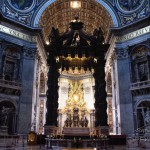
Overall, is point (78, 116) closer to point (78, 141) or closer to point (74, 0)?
point (74, 0)

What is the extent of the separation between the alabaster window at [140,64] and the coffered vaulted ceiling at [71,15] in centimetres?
360

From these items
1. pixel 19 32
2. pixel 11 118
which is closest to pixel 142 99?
pixel 11 118

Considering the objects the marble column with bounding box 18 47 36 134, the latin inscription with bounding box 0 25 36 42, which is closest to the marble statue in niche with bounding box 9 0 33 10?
the latin inscription with bounding box 0 25 36 42

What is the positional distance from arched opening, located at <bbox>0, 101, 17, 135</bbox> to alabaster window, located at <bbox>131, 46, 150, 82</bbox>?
909 cm

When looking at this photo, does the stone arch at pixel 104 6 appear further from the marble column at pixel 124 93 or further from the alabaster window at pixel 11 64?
the alabaster window at pixel 11 64

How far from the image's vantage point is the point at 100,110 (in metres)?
9.94

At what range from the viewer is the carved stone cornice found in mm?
16131

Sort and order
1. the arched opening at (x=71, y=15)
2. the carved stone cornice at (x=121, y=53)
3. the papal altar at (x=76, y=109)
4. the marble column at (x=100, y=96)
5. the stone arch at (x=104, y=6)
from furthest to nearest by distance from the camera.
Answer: the papal altar at (x=76, y=109), the arched opening at (x=71, y=15), the stone arch at (x=104, y=6), the carved stone cornice at (x=121, y=53), the marble column at (x=100, y=96)

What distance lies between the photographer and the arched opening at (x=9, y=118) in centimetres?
1339

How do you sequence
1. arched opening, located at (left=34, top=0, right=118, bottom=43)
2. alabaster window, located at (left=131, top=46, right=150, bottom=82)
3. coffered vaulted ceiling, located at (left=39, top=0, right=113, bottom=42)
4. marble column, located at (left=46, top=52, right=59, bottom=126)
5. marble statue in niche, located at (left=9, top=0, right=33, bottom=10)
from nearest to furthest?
marble column, located at (left=46, top=52, right=59, bottom=126)
alabaster window, located at (left=131, top=46, right=150, bottom=82)
marble statue in niche, located at (left=9, top=0, right=33, bottom=10)
arched opening, located at (left=34, top=0, right=118, bottom=43)
coffered vaulted ceiling, located at (left=39, top=0, right=113, bottom=42)

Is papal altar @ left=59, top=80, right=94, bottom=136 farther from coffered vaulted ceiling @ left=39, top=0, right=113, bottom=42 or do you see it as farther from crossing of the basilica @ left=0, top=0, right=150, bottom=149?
coffered vaulted ceiling @ left=39, top=0, right=113, bottom=42

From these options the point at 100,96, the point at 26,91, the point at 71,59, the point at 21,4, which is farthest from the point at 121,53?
the point at 21,4

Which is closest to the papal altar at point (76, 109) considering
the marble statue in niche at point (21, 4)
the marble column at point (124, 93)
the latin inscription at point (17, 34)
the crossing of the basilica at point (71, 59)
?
the crossing of the basilica at point (71, 59)

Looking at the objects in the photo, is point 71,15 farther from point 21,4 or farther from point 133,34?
point 133,34
